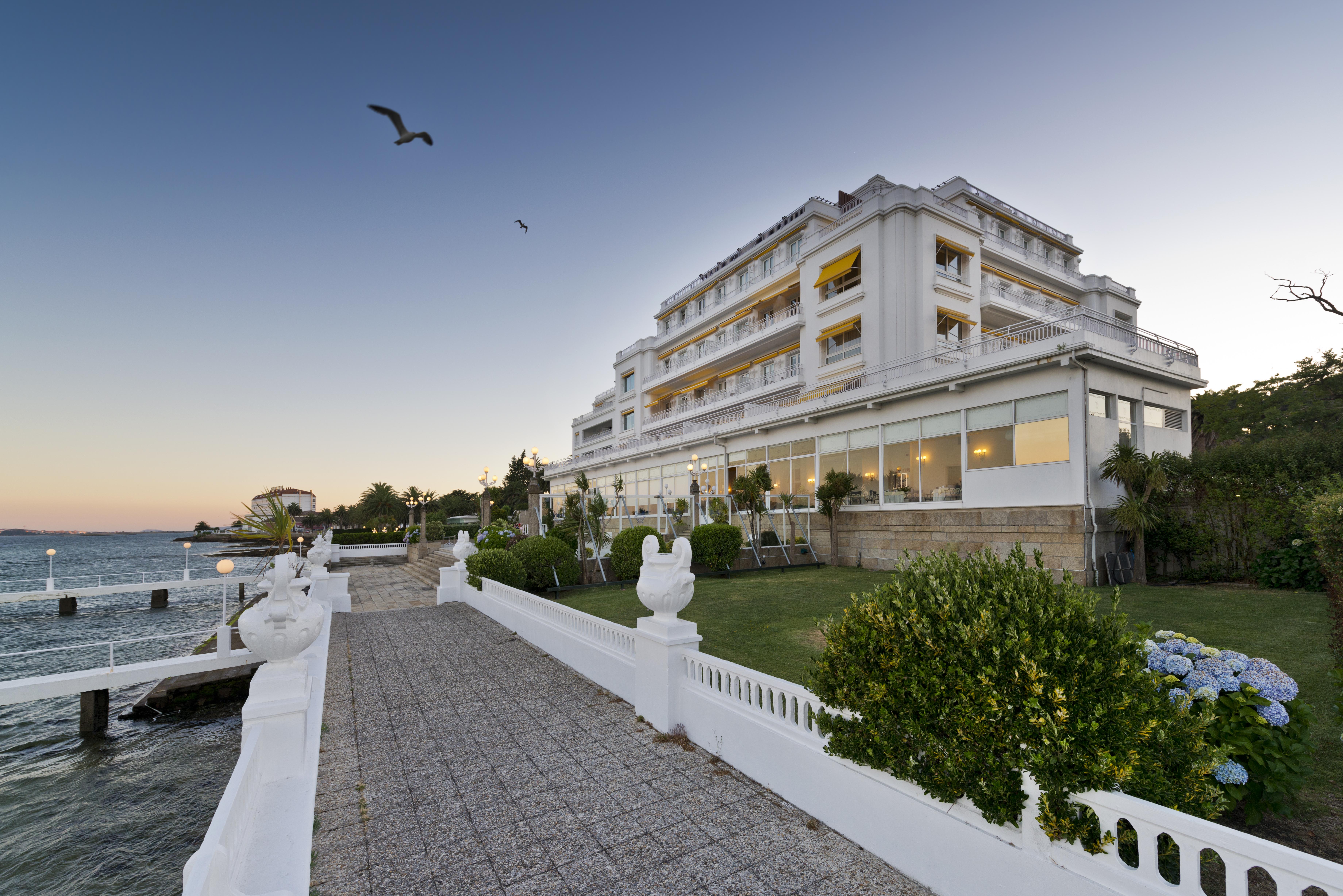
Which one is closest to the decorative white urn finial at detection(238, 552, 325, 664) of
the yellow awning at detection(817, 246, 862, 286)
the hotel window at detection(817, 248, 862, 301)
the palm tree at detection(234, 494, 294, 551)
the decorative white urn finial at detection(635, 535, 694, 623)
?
the decorative white urn finial at detection(635, 535, 694, 623)

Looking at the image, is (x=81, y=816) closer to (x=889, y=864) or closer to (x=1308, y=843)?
(x=889, y=864)

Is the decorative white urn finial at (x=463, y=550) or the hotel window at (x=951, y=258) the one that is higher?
the hotel window at (x=951, y=258)

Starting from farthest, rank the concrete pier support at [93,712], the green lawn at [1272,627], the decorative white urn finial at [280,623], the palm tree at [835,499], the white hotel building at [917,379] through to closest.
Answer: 1. the palm tree at [835,499]
2. the white hotel building at [917,379]
3. the concrete pier support at [93,712]
4. the green lawn at [1272,627]
5. the decorative white urn finial at [280,623]

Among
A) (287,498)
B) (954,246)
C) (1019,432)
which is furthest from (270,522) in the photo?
(287,498)

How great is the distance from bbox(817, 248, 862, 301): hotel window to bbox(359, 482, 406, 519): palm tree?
50955 mm

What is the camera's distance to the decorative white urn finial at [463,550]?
579 inches

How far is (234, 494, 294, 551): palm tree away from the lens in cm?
1029

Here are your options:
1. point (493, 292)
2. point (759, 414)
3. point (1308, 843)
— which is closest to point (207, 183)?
point (493, 292)

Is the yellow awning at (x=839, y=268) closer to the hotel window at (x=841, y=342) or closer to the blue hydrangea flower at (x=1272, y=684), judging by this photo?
the hotel window at (x=841, y=342)

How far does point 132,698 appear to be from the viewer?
12344 millimetres

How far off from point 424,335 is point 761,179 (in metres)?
18.4

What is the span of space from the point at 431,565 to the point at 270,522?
10.3 m

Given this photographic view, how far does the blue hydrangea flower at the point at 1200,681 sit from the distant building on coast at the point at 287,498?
1416cm

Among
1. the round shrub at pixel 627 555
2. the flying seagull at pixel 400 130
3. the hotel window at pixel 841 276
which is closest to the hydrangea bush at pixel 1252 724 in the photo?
the flying seagull at pixel 400 130
